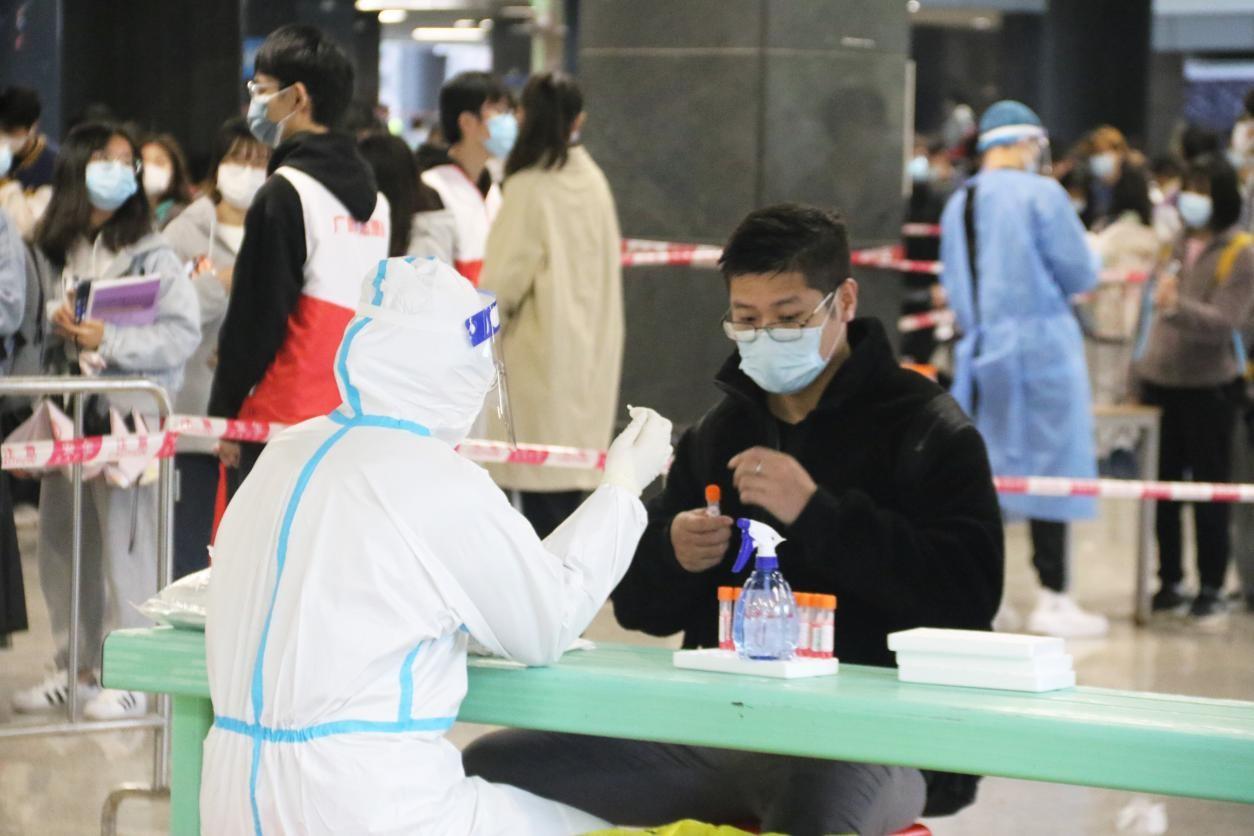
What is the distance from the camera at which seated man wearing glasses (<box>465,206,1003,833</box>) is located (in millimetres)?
3270

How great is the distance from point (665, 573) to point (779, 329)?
48cm

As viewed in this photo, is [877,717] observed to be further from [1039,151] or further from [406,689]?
[1039,151]

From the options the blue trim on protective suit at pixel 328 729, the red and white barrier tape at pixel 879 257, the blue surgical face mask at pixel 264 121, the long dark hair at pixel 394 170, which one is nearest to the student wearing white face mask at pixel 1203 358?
the red and white barrier tape at pixel 879 257

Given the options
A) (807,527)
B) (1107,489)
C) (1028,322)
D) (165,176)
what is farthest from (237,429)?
(1028,322)

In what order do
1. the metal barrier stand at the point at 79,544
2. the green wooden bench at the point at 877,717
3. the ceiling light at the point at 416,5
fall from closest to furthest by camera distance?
the green wooden bench at the point at 877,717 → the metal barrier stand at the point at 79,544 → the ceiling light at the point at 416,5

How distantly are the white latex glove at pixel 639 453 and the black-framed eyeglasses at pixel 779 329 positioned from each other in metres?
0.38

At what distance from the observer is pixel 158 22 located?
12.0 metres

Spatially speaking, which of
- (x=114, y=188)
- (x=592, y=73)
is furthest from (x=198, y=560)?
(x=592, y=73)

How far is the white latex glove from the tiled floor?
2083 millimetres

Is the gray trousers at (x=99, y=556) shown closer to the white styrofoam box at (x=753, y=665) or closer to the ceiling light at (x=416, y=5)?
the white styrofoam box at (x=753, y=665)

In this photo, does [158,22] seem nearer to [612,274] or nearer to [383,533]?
[612,274]

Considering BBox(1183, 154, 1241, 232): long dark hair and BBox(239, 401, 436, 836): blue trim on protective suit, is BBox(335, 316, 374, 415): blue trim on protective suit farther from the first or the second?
BBox(1183, 154, 1241, 232): long dark hair

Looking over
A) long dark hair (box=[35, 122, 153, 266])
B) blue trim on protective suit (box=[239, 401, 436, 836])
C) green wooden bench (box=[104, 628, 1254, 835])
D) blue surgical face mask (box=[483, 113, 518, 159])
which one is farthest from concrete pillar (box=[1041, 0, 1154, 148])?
blue trim on protective suit (box=[239, 401, 436, 836])

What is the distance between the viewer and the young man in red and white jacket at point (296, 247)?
495 centimetres
